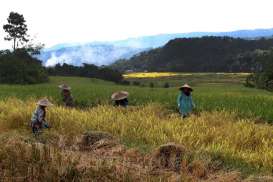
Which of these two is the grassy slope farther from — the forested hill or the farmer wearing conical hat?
the forested hill

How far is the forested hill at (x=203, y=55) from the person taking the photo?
120 metres

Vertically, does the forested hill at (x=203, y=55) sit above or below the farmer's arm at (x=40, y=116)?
below

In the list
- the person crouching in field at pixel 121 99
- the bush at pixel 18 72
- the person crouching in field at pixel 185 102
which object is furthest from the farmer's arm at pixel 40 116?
the bush at pixel 18 72

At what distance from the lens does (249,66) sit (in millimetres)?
110000

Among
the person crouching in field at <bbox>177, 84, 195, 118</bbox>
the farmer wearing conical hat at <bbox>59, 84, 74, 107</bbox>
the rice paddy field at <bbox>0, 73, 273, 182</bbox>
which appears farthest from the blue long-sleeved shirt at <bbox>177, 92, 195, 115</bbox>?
the farmer wearing conical hat at <bbox>59, 84, 74, 107</bbox>

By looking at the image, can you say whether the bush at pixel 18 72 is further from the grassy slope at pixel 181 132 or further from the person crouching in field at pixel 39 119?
the person crouching in field at pixel 39 119

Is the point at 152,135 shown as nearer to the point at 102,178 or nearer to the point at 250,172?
the point at 250,172

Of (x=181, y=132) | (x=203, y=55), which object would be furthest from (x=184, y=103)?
(x=203, y=55)

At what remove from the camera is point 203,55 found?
128m

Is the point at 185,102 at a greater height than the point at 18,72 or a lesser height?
greater

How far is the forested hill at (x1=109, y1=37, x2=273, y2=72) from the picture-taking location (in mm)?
119562

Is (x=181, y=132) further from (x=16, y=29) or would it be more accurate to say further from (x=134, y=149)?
(x=16, y=29)

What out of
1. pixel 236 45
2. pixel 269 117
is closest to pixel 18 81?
pixel 269 117

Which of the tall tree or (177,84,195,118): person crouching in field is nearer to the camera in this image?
(177,84,195,118): person crouching in field
